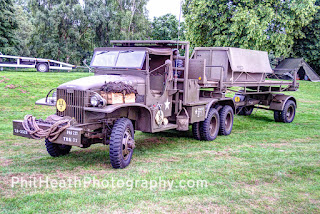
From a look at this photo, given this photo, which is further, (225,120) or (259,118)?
(259,118)

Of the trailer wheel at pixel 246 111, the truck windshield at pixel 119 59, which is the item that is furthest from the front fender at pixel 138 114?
the trailer wheel at pixel 246 111

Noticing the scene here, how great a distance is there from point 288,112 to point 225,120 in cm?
501

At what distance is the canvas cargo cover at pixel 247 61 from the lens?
37.6 ft

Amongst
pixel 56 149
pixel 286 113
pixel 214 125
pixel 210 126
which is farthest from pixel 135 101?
pixel 286 113

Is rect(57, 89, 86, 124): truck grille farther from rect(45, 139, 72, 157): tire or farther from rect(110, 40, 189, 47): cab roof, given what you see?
rect(110, 40, 189, 47): cab roof

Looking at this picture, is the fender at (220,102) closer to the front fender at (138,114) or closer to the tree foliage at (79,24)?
the front fender at (138,114)

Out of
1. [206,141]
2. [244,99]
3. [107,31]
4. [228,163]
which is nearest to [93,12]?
[107,31]

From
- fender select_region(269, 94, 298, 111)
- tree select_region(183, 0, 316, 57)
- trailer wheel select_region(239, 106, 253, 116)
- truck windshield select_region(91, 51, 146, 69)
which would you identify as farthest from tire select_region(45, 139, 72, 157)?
Answer: tree select_region(183, 0, 316, 57)

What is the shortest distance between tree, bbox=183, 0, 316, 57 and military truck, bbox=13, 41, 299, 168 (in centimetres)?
1191

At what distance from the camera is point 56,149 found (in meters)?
7.40

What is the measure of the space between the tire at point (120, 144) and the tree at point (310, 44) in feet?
111

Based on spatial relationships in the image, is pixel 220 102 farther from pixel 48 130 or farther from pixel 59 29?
pixel 59 29

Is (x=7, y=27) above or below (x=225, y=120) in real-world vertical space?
above

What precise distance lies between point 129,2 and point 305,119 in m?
28.5
